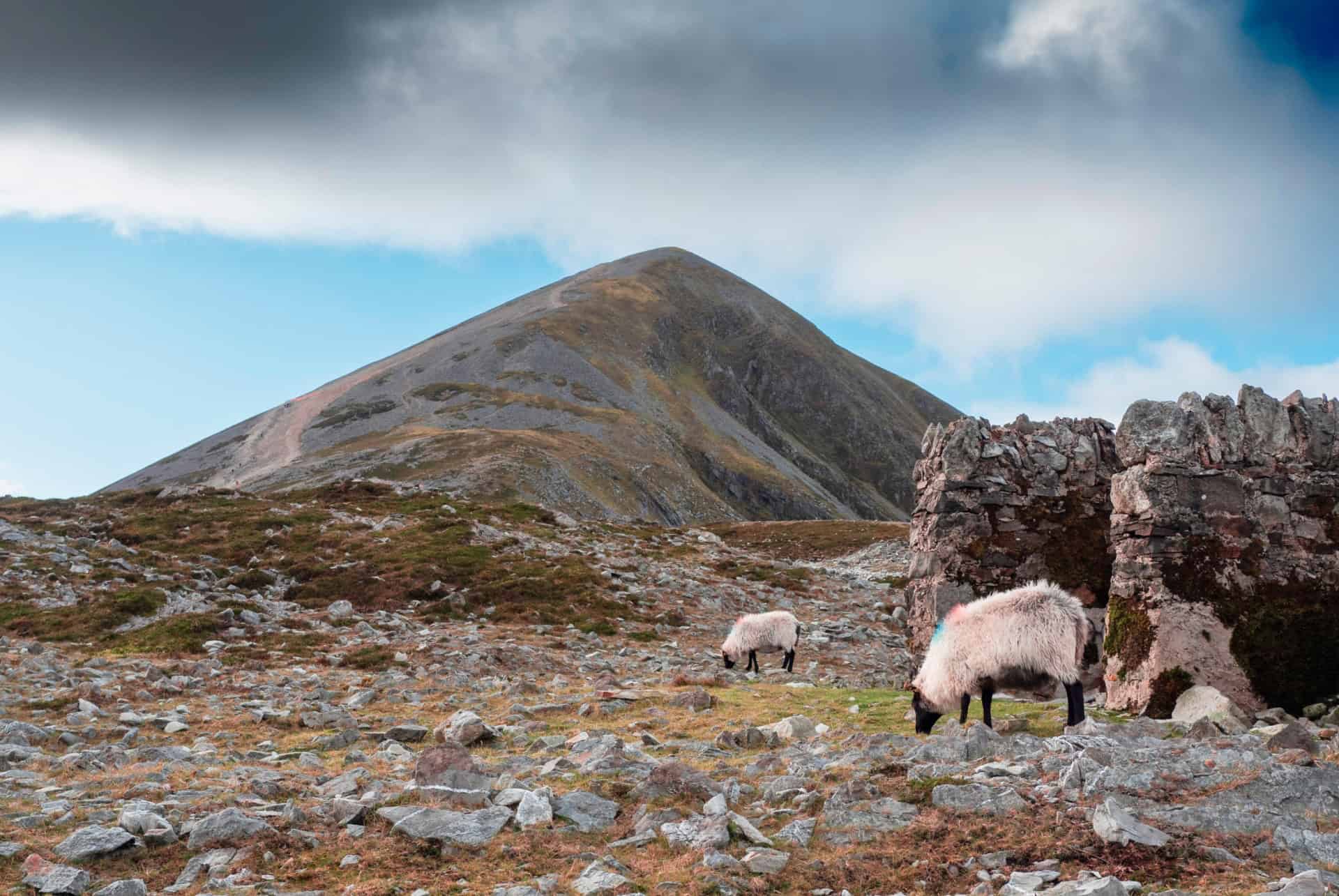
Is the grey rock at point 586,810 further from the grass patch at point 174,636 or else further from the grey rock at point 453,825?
the grass patch at point 174,636

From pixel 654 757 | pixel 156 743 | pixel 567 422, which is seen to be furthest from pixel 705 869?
pixel 567 422

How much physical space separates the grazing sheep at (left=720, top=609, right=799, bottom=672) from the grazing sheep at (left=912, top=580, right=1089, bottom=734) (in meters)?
11.7

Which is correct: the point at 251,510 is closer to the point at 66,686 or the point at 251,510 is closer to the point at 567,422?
the point at 66,686

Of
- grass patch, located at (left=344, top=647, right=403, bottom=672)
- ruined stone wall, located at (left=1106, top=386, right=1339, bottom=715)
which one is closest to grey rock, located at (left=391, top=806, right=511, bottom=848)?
ruined stone wall, located at (left=1106, top=386, right=1339, bottom=715)

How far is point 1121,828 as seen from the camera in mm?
7617

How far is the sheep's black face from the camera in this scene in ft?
46.7

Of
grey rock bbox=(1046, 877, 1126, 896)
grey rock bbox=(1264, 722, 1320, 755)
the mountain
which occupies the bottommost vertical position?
grey rock bbox=(1046, 877, 1126, 896)

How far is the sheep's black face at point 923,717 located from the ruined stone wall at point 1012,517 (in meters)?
6.45

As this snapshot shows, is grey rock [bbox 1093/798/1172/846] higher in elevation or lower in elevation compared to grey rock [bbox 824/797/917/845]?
higher

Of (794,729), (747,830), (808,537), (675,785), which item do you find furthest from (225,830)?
(808,537)

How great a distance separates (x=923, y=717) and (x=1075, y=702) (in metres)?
2.46

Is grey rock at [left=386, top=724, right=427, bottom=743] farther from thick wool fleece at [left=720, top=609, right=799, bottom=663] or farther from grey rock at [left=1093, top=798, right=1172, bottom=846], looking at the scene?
thick wool fleece at [left=720, top=609, right=799, bottom=663]

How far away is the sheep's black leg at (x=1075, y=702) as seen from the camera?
503 inches

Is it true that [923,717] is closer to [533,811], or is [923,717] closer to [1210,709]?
[1210,709]
